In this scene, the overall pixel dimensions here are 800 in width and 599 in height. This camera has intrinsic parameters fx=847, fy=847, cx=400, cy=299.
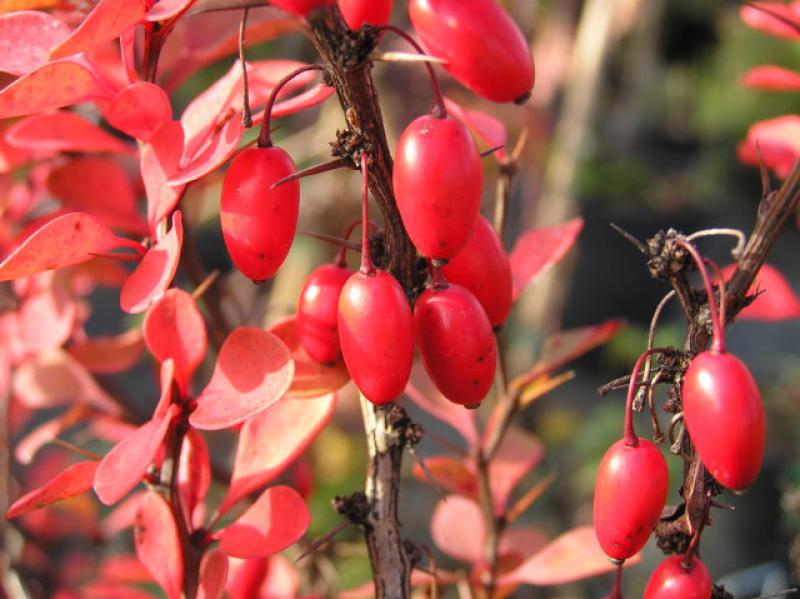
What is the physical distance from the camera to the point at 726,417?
0.34 m

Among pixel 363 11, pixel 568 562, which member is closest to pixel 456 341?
pixel 363 11

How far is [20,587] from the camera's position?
0.76 meters

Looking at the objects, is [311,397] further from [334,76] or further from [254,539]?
[334,76]

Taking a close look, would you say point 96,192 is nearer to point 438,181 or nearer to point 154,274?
point 154,274

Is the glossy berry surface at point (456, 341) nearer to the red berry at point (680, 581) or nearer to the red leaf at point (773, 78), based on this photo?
the red berry at point (680, 581)

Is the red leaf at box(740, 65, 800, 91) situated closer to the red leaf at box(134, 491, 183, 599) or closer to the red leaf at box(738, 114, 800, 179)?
the red leaf at box(738, 114, 800, 179)

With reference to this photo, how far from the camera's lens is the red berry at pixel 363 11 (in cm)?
37

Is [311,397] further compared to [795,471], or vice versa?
[795,471]

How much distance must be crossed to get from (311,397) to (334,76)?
205 mm

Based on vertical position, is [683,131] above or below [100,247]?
below

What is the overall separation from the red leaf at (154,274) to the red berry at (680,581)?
29 centimetres

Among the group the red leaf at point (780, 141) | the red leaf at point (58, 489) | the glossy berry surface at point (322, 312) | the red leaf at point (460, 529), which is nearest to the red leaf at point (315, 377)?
the glossy berry surface at point (322, 312)

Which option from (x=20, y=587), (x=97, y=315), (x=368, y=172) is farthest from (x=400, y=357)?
(x=97, y=315)

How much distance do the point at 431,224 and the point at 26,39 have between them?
0.28 meters
